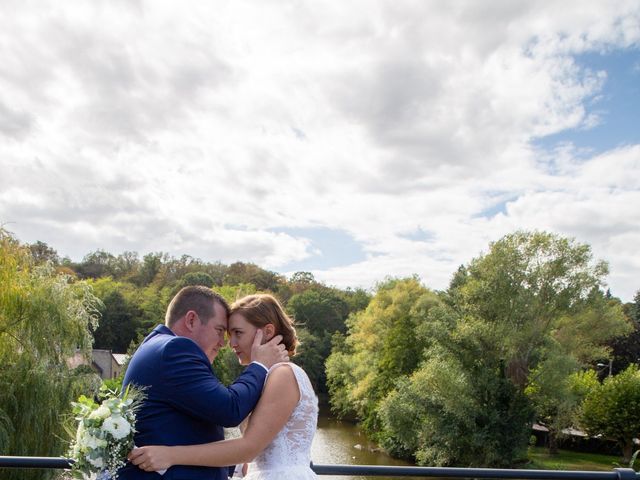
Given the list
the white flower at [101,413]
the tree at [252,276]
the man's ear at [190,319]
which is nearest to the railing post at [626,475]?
the man's ear at [190,319]

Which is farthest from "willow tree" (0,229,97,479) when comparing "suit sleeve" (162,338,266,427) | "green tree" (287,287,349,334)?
"green tree" (287,287,349,334)

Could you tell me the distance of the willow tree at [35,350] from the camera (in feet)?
36.3

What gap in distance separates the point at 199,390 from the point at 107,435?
366mm

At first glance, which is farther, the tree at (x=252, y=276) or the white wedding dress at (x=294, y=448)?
the tree at (x=252, y=276)

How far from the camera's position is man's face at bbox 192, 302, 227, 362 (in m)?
2.61

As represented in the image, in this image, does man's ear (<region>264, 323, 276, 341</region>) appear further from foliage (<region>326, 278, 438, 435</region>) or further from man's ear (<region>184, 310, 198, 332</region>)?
foliage (<region>326, 278, 438, 435</region>)

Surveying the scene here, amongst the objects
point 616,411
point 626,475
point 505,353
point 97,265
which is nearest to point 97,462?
point 626,475

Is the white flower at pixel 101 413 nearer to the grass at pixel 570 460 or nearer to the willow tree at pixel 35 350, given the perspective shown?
the willow tree at pixel 35 350

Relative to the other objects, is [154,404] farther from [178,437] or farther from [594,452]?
[594,452]

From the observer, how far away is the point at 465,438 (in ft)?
79.7

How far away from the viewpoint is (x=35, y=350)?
12.0 metres

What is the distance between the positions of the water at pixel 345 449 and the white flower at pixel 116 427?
72.4 feet

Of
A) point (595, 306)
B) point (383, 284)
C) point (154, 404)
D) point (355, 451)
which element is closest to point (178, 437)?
point (154, 404)

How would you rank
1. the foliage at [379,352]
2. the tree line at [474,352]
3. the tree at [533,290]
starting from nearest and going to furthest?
1. the tree line at [474,352]
2. the tree at [533,290]
3. the foliage at [379,352]
